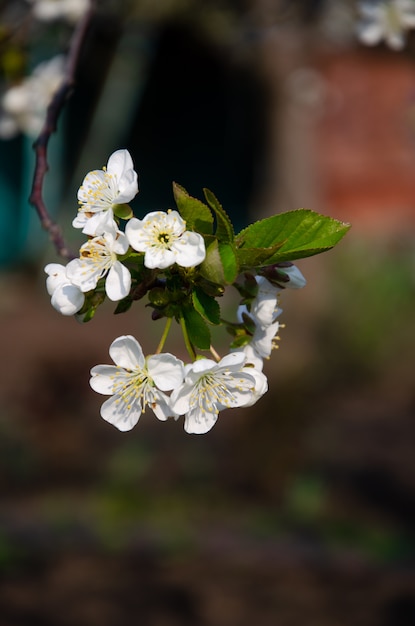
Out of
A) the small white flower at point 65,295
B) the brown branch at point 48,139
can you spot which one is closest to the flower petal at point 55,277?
the small white flower at point 65,295

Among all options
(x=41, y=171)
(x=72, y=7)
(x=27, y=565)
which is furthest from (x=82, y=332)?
(x=41, y=171)

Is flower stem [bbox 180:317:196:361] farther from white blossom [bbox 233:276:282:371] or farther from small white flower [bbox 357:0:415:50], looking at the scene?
small white flower [bbox 357:0:415:50]

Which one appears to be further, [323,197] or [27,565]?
[323,197]

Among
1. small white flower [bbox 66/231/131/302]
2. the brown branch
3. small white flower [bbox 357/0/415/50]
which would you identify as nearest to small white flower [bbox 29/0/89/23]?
the brown branch

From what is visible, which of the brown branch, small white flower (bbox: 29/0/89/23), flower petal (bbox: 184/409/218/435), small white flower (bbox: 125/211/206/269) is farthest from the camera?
small white flower (bbox: 29/0/89/23)

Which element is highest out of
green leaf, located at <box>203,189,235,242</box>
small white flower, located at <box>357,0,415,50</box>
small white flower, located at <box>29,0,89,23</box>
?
small white flower, located at <box>29,0,89,23</box>

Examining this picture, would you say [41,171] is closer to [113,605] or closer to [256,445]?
[113,605]
